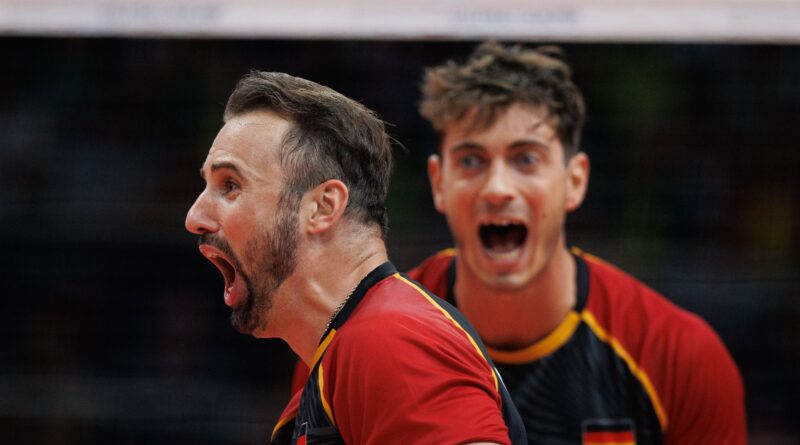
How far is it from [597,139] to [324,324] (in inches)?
139

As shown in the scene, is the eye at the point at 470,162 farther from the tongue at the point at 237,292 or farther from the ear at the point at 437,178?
the tongue at the point at 237,292

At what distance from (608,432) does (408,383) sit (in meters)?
1.98

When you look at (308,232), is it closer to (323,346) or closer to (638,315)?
(323,346)

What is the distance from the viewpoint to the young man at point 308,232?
6.31 ft

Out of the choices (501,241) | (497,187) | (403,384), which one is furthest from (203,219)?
(501,241)

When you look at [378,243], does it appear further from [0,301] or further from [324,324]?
[0,301]

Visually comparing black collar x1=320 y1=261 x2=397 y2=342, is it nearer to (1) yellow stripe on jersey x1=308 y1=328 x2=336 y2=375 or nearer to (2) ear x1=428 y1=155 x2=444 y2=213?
(1) yellow stripe on jersey x1=308 y1=328 x2=336 y2=375

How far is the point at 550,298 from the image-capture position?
3678 mm

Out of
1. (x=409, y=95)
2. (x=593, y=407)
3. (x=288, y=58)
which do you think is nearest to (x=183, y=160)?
(x=288, y=58)

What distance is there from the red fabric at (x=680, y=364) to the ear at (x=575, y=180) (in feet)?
1.15

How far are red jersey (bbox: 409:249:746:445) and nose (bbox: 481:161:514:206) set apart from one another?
0.44 meters

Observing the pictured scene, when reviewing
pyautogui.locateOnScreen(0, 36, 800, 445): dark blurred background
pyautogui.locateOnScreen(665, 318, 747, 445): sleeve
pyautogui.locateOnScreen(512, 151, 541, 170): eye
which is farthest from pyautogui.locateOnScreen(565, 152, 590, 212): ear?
pyautogui.locateOnScreen(0, 36, 800, 445): dark blurred background

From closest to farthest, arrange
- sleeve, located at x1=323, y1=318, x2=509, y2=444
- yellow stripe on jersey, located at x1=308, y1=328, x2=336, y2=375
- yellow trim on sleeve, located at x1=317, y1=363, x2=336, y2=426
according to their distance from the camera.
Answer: sleeve, located at x1=323, y1=318, x2=509, y2=444 → yellow trim on sleeve, located at x1=317, y1=363, x2=336, y2=426 → yellow stripe on jersey, located at x1=308, y1=328, x2=336, y2=375

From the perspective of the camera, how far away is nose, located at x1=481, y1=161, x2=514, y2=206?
3566 mm
